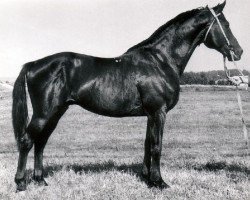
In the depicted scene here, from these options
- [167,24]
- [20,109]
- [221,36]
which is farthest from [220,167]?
[20,109]

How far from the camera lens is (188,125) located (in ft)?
54.2

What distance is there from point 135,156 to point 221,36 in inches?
192

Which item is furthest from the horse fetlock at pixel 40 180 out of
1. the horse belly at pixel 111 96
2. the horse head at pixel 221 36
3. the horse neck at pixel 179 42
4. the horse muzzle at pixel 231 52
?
the horse muzzle at pixel 231 52

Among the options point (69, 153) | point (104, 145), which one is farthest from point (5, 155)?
point (104, 145)

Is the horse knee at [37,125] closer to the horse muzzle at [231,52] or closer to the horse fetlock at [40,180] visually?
the horse fetlock at [40,180]

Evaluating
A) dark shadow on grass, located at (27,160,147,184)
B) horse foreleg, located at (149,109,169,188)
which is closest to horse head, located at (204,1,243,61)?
horse foreleg, located at (149,109,169,188)

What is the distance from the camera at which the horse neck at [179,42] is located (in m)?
6.64

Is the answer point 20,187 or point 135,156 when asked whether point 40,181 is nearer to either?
point 20,187

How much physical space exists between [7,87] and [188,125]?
17.3 meters

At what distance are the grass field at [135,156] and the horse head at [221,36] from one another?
2.24 meters

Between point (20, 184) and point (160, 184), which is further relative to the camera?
point (160, 184)

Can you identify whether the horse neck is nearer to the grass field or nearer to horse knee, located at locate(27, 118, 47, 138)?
the grass field

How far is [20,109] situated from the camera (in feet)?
21.4

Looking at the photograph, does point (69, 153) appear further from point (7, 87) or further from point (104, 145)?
point (7, 87)
